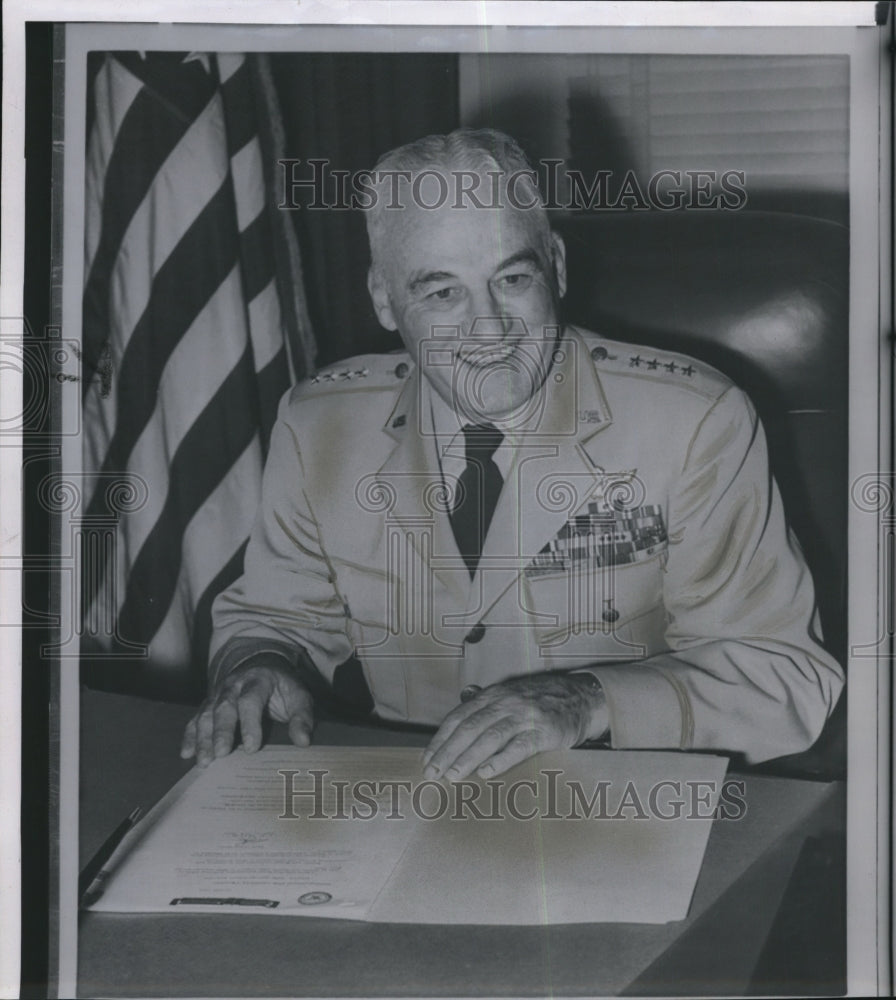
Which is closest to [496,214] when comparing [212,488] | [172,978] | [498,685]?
[212,488]

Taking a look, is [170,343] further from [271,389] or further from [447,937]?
[447,937]

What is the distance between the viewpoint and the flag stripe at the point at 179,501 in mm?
2189

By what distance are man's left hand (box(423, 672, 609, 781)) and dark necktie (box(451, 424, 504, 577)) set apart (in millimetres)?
242

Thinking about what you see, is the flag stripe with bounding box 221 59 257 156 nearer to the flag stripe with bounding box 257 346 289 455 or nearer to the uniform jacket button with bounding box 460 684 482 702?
the flag stripe with bounding box 257 346 289 455

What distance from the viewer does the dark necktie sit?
2178 mm

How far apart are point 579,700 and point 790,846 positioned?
486 mm

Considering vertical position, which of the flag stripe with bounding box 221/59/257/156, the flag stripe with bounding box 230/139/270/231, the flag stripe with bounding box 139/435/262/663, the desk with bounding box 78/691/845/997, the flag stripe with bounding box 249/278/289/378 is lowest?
the desk with bounding box 78/691/845/997

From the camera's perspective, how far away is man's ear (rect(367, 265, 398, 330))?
86.2 inches

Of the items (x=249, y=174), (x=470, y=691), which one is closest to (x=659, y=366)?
(x=470, y=691)

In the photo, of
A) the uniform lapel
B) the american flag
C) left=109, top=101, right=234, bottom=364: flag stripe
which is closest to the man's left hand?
the uniform lapel

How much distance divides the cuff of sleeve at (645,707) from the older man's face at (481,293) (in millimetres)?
534

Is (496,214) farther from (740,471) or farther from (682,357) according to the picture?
(740,471)

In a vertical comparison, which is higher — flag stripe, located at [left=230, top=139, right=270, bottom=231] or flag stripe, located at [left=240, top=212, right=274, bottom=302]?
flag stripe, located at [left=230, top=139, right=270, bottom=231]

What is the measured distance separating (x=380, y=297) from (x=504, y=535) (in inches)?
19.7
